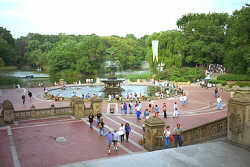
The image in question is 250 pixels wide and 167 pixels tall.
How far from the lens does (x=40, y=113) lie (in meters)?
20.9

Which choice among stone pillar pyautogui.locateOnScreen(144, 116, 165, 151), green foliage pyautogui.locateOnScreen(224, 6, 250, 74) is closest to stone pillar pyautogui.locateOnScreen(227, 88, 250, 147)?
stone pillar pyautogui.locateOnScreen(144, 116, 165, 151)

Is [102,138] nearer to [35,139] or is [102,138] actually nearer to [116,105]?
[35,139]

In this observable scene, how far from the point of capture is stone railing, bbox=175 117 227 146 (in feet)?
37.6

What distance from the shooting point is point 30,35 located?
11425 centimetres

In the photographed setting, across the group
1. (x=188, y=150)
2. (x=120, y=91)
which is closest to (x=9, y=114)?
(x=188, y=150)

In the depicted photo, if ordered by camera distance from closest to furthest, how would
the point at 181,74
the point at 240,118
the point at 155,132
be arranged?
the point at 240,118
the point at 155,132
the point at 181,74

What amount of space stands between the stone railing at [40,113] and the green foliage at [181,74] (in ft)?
117

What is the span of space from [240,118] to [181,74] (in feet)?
155

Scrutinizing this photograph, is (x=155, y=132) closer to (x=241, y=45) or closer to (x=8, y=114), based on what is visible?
(x=8, y=114)

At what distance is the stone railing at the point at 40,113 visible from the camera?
66.0 ft

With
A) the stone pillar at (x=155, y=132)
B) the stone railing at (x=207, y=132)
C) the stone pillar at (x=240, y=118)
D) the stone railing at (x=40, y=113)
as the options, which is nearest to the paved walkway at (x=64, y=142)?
the stone railing at (x=40, y=113)

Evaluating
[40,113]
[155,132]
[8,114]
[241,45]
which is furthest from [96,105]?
[241,45]

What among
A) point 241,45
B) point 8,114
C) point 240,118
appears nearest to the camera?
Answer: point 240,118

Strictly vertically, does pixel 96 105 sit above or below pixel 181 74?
below
